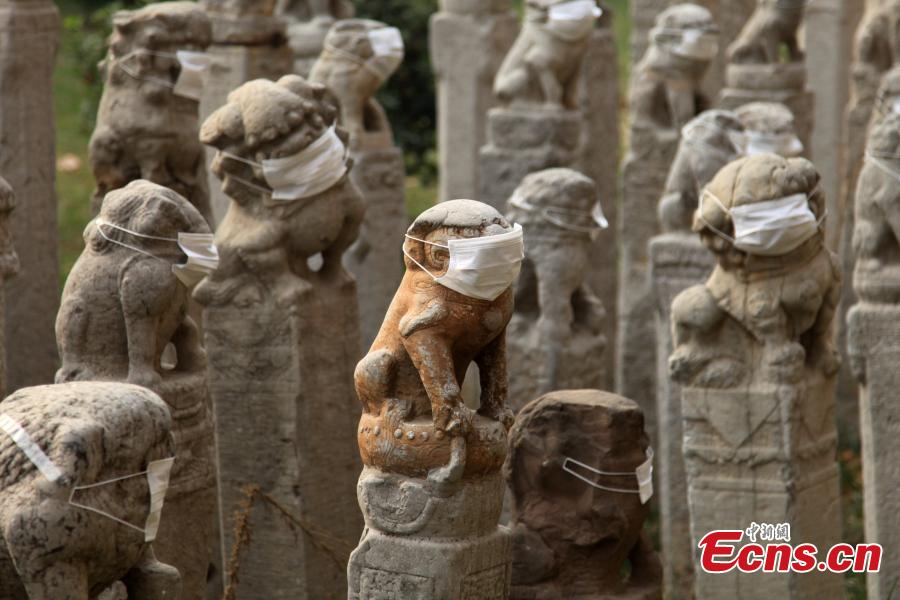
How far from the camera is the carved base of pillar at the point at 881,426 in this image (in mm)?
7023

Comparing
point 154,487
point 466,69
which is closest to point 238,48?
point 466,69

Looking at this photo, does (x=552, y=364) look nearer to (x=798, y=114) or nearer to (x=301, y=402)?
(x=301, y=402)

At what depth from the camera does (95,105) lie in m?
14.9

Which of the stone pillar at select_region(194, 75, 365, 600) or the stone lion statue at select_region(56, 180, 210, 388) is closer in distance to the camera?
the stone lion statue at select_region(56, 180, 210, 388)

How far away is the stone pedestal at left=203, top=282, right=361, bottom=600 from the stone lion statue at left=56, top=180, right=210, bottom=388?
1046 mm

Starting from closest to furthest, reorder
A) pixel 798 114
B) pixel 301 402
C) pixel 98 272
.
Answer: pixel 98 272, pixel 301 402, pixel 798 114

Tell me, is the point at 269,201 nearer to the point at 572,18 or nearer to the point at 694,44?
the point at 572,18

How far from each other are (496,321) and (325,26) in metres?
7.01

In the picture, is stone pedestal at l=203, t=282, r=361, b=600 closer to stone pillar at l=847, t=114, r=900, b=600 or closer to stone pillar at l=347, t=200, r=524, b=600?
stone pillar at l=347, t=200, r=524, b=600

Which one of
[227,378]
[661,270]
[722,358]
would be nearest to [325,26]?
[661,270]

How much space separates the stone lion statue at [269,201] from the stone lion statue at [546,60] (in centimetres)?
318

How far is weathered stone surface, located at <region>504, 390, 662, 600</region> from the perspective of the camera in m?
6.22

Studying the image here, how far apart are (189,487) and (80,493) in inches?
70.9

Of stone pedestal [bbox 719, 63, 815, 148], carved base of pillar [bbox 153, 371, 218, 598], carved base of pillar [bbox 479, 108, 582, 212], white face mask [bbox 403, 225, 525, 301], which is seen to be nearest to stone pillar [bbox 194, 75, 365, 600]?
carved base of pillar [bbox 153, 371, 218, 598]
